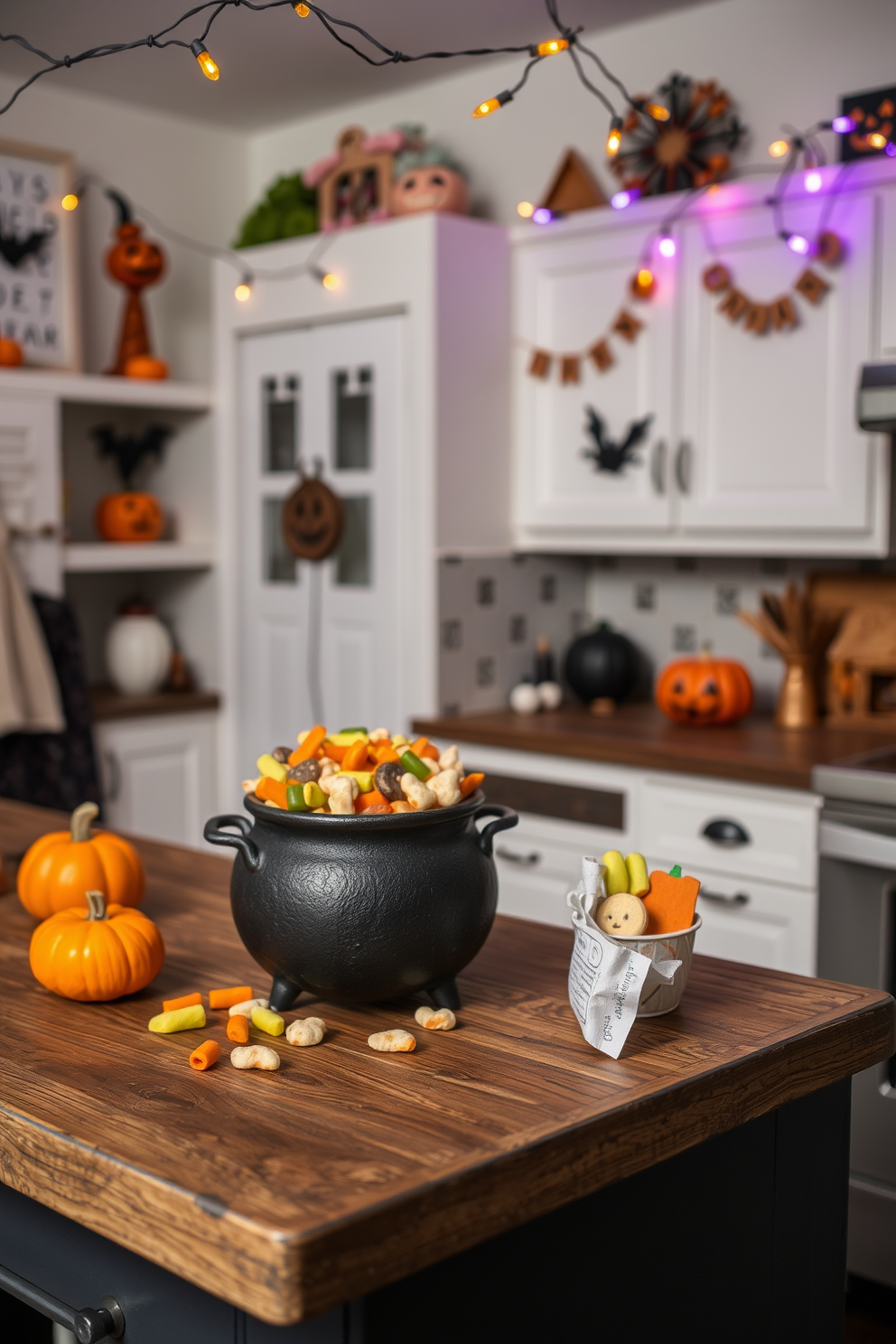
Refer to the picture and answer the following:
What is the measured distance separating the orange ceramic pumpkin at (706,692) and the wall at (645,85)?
1.22 m

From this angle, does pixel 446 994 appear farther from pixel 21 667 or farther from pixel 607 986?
pixel 21 667

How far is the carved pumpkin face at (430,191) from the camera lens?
3.38 meters

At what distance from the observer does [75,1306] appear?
3.93ft

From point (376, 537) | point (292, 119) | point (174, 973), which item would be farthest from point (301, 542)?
point (174, 973)

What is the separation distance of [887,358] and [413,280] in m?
1.17

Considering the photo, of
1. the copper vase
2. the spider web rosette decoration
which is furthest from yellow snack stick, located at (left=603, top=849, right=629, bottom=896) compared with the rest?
the spider web rosette decoration

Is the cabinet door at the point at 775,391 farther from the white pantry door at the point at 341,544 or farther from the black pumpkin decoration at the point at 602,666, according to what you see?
the white pantry door at the point at 341,544

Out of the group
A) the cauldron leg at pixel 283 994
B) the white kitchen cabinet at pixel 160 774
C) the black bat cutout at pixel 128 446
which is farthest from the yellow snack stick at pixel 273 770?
the black bat cutout at pixel 128 446

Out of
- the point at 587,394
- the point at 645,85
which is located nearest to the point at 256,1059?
the point at 587,394

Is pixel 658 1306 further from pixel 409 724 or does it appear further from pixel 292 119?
pixel 292 119

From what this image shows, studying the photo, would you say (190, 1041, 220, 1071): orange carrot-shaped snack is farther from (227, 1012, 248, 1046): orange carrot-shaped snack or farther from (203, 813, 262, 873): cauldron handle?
(203, 813, 262, 873): cauldron handle

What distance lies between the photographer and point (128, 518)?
389 cm

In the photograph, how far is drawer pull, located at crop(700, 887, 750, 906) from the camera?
272cm

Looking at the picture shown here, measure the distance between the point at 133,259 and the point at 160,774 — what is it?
146 cm
